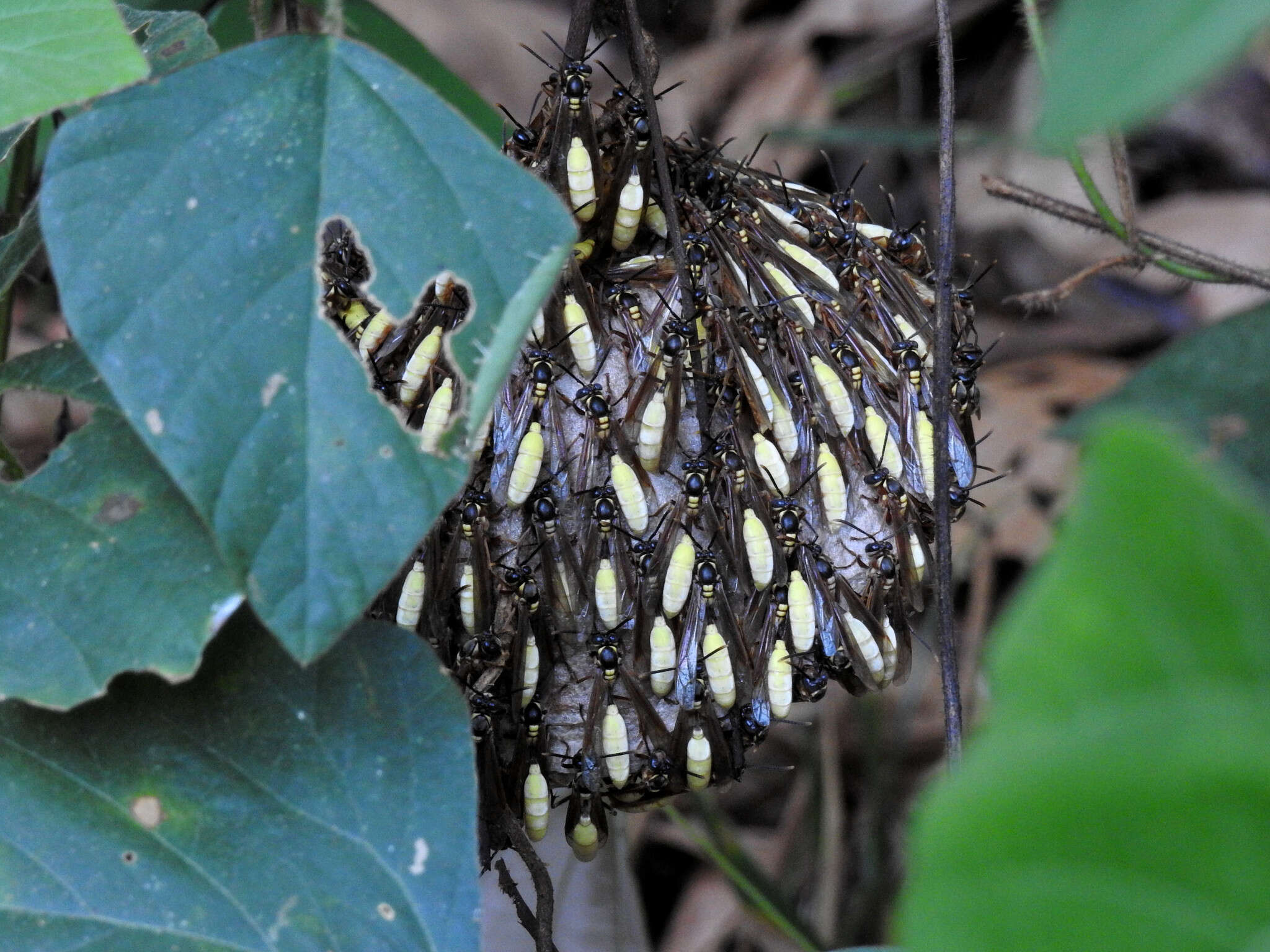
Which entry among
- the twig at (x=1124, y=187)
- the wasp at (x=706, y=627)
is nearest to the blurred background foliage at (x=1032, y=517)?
the twig at (x=1124, y=187)

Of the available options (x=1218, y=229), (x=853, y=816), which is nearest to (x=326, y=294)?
(x=853, y=816)

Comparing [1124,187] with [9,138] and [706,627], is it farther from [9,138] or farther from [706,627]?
[9,138]

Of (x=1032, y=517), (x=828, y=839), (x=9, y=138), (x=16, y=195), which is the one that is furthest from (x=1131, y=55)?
(x=1032, y=517)

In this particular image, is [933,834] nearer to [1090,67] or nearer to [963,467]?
[1090,67]

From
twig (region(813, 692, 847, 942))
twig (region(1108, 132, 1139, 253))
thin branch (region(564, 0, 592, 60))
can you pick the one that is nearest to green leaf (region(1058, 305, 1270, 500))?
twig (region(1108, 132, 1139, 253))

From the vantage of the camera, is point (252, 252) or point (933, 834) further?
point (252, 252)

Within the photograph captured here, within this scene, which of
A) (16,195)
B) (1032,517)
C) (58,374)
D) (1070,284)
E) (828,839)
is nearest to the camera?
(58,374)

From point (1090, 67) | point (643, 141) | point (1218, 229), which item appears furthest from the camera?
point (1218, 229)
